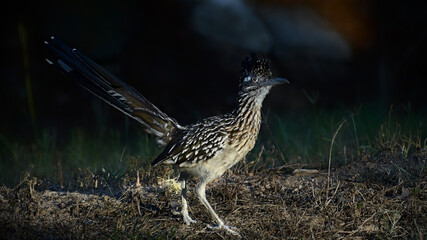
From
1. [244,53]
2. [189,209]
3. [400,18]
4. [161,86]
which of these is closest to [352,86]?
[400,18]

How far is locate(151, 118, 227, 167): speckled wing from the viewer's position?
15.5 feet

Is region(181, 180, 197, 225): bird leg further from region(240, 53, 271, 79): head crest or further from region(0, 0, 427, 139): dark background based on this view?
region(0, 0, 427, 139): dark background

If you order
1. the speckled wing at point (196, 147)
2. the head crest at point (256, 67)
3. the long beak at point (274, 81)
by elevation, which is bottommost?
the speckled wing at point (196, 147)

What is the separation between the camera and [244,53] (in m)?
9.88

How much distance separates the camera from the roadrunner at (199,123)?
470 centimetres

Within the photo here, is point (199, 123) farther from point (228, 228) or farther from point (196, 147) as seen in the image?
point (228, 228)

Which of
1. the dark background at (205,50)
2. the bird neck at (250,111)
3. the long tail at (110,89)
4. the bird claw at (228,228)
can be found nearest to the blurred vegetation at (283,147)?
the long tail at (110,89)

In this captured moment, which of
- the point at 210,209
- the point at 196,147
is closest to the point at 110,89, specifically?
the point at 196,147

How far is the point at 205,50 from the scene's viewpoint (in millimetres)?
9938

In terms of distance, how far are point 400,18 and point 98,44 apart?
4895 mm

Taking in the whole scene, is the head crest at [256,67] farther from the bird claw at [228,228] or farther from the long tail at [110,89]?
the bird claw at [228,228]

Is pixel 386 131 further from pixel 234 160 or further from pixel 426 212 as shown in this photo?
pixel 234 160

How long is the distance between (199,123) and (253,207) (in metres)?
0.87

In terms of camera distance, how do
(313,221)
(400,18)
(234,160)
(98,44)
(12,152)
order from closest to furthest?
(313,221) < (234,160) < (12,152) < (400,18) < (98,44)
